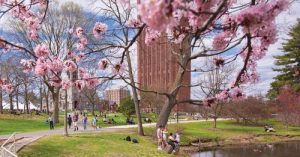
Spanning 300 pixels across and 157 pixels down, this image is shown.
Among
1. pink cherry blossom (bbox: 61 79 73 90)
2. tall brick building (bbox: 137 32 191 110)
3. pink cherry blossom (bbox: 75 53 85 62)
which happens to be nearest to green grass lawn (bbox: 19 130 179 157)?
tall brick building (bbox: 137 32 191 110)

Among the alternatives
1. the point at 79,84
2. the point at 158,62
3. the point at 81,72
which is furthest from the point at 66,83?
the point at 158,62

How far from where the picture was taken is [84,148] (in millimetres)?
24547

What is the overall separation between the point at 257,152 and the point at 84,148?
1382 centimetres

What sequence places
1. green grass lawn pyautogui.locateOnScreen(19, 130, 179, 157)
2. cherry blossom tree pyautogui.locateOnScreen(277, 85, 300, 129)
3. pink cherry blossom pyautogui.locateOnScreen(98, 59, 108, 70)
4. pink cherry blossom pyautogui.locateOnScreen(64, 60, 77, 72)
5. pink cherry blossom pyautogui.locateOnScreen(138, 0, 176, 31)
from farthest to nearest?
cherry blossom tree pyautogui.locateOnScreen(277, 85, 300, 129) → green grass lawn pyautogui.locateOnScreen(19, 130, 179, 157) → pink cherry blossom pyautogui.locateOnScreen(64, 60, 77, 72) → pink cherry blossom pyautogui.locateOnScreen(98, 59, 108, 70) → pink cherry blossom pyautogui.locateOnScreen(138, 0, 176, 31)

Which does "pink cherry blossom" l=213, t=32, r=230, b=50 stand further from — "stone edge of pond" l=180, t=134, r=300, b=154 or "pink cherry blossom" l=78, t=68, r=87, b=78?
"stone edge of pond" l=180, t=134, r=300, b=154

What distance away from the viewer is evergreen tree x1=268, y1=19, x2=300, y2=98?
212 feet

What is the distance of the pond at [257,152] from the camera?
30594 millimetres

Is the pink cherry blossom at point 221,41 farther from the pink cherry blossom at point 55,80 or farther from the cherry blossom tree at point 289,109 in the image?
the cherry blossom tree at point 289,109

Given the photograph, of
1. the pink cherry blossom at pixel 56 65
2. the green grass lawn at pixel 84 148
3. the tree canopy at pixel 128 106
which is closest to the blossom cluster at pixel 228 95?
the pink cherry blossom at pixel 56 65

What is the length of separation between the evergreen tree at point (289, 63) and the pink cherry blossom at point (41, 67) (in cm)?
6065

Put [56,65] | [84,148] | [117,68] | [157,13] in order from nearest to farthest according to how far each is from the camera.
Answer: [157,13] → [117,68] → [56,65] → [84,148]

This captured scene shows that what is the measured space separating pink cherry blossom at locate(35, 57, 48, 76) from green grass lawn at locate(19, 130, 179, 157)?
1489 centimetres

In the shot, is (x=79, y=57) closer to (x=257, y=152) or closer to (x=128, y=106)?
(x=257, y=152)

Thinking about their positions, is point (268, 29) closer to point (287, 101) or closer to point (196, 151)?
point (196, 151)
